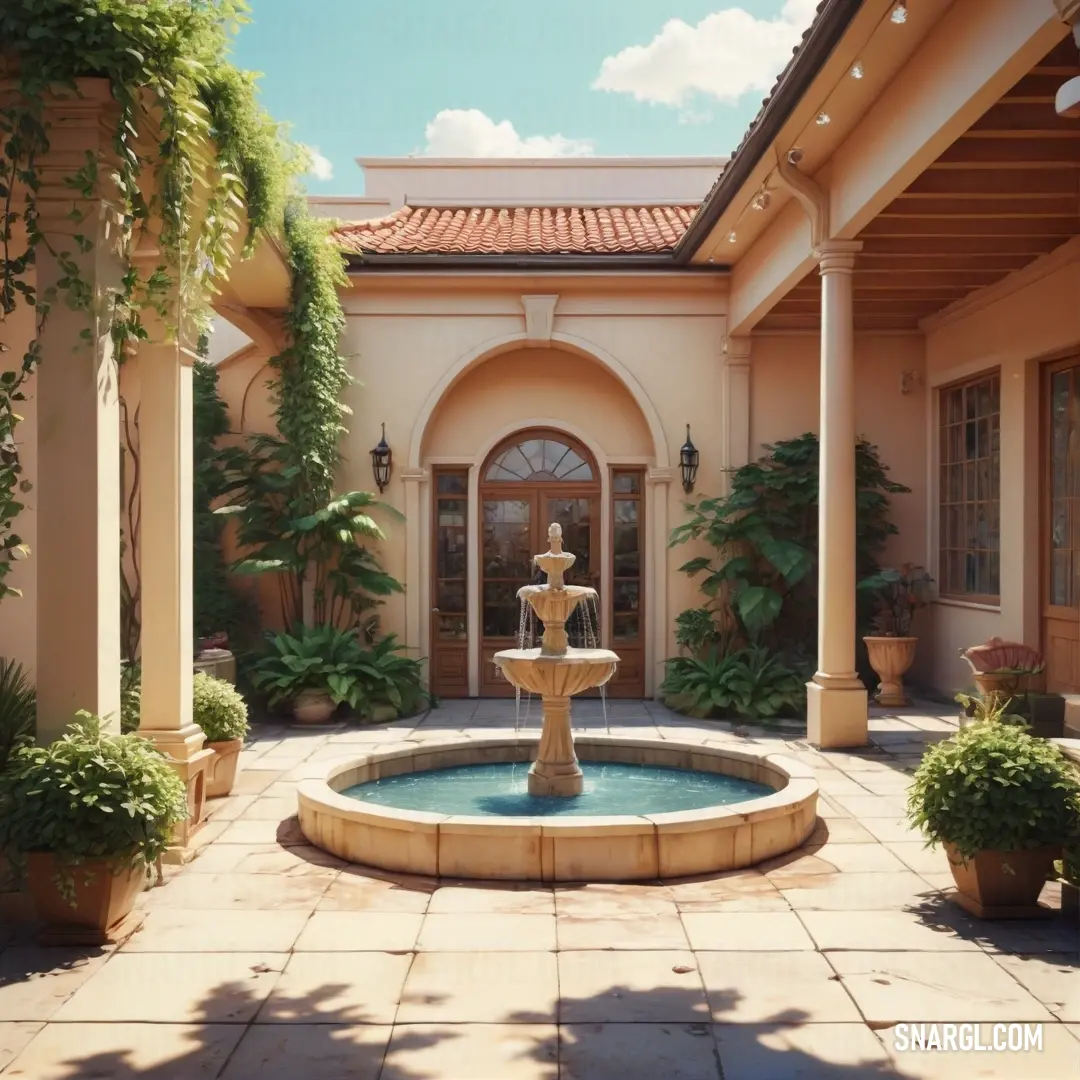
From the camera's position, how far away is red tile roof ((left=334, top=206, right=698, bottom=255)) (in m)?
11.5

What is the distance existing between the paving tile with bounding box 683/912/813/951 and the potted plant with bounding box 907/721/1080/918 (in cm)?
79

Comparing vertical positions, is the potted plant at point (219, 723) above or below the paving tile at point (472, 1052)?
above

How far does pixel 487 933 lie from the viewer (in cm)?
449

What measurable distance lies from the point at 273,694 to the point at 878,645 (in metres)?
5.95

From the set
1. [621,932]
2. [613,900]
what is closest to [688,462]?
[613,900]

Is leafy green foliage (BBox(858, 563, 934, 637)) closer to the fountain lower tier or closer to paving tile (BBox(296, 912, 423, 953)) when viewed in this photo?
the fountain lower tier

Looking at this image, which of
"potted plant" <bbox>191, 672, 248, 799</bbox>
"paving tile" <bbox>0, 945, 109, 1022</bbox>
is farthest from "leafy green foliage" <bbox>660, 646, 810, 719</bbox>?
"paving tile" <bbox>0, 945, 109, 1022</bbox>

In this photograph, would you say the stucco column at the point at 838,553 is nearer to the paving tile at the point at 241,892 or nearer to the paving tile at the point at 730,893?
the paving tile at the point at 730,893

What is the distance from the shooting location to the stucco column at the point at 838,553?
857 cm

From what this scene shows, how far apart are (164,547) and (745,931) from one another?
3684 mm

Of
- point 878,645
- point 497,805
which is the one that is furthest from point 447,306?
point 497,805

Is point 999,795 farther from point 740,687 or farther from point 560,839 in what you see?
point 740,687

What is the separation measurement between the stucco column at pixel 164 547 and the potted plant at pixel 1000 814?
3911 mm

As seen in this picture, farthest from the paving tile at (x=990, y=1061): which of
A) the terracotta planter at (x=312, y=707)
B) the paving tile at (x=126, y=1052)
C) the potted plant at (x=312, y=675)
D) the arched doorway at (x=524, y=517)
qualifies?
the arched doorway at (x=524, y=517)
